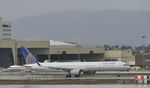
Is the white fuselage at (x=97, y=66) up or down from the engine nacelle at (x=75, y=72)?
up

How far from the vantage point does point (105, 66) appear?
3467 inches

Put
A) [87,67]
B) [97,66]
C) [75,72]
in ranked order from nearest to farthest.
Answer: [75,72] < [97,66] < [87,67]

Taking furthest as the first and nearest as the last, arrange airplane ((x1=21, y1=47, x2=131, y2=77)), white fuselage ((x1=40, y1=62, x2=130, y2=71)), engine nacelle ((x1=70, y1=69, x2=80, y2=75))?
1. white fuselage ((x1=40, y1=62, x2=130, y2=71))
2. airplane ((x1=21, y1=47, x2=131, y2=77))
3. engine nacelle ((x1=70, y1=69, x2=80, y2=75))

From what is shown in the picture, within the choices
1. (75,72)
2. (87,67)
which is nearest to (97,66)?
(87,67)

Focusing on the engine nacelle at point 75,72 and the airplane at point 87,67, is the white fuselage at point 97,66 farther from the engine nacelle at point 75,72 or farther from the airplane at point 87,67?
the engine nacelle at point 75,72

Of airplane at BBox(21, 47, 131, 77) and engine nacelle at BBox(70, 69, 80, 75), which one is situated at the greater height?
airplane at BBox(21, 47, 131, 77)

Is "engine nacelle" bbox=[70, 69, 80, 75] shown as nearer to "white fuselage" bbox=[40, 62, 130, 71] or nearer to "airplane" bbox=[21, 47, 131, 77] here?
"airplane" bbox=[21, 47, 131, 77]

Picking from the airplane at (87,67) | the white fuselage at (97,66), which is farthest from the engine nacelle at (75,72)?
the white fuselage at (97,66)

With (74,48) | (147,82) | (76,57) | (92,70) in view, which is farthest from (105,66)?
(76,57)

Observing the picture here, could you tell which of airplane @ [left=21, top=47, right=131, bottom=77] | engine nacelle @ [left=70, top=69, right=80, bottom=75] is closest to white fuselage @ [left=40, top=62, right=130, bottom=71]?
airplane @ [left=21, top=47, right=131, bottom=77]

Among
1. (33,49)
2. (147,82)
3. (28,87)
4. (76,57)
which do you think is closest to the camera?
(28,87)

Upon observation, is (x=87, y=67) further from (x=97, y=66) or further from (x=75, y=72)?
(x=75, y=72)

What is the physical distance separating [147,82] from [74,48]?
340 feet

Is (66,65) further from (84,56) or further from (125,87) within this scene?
(84,56)
